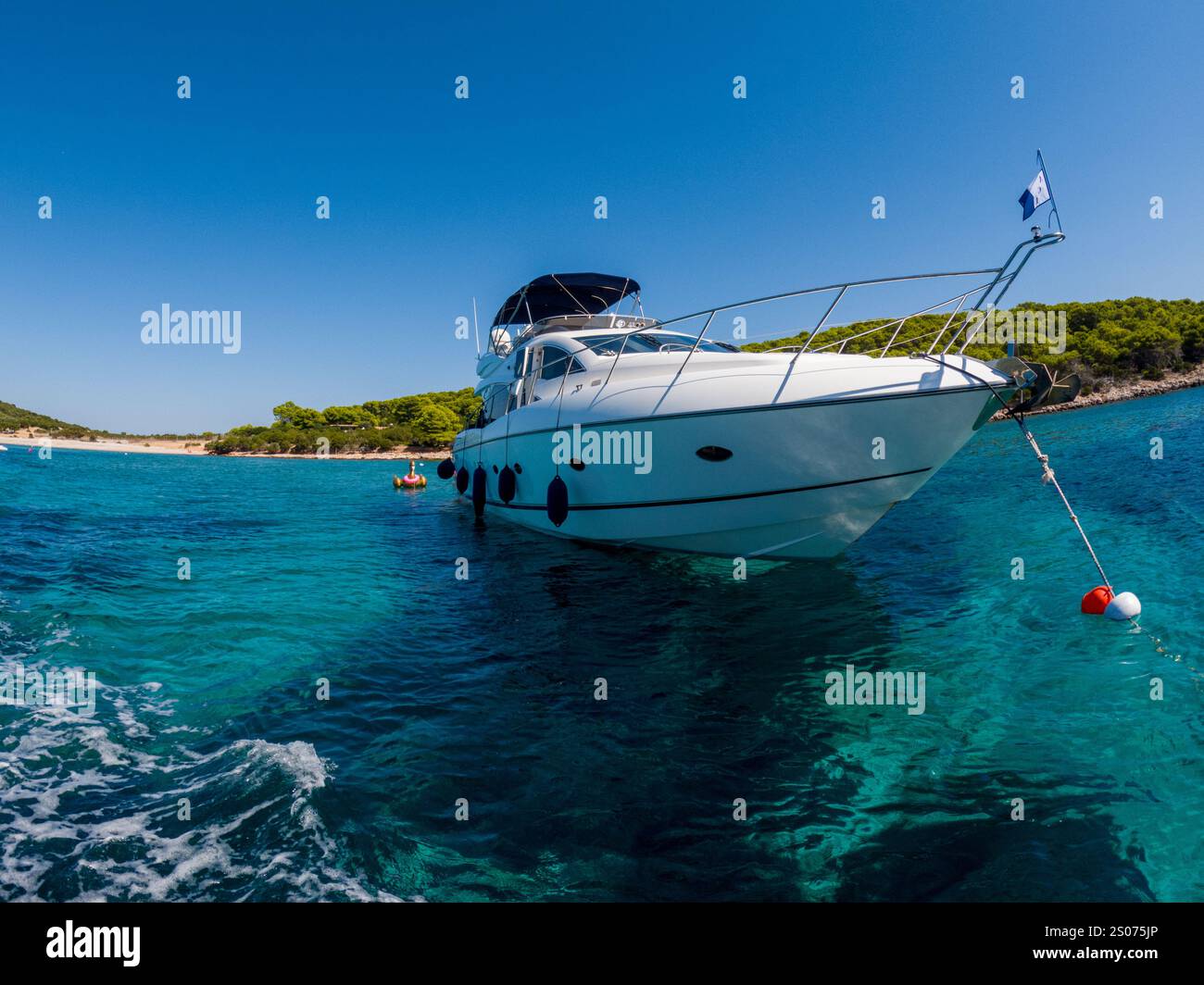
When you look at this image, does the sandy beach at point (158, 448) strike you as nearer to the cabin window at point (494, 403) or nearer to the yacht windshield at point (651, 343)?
the cabin window at point (494, 403)

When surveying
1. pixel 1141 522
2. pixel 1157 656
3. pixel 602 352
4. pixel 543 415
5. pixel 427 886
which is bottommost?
pixel 427 886

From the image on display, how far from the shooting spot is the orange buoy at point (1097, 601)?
7.18 metres

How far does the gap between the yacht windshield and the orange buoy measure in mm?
6872

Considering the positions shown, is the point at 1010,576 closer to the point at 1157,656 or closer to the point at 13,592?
the point at 1157,656

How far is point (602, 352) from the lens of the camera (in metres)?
11.1

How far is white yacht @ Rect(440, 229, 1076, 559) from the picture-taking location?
286 inches

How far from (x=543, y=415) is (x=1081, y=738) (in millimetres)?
8823

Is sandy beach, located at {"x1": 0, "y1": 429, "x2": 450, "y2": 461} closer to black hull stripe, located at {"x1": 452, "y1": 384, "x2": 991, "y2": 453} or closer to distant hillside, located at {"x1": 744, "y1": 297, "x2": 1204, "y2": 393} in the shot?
distant hillside, located at {"x1": 744, "y1": 297, "x2": 1204, "y2": 393}

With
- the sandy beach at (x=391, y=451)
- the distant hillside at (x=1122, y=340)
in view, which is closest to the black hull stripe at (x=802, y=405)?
the sandy beach at (x=391, y=451)

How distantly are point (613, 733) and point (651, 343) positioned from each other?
8242 millimetres

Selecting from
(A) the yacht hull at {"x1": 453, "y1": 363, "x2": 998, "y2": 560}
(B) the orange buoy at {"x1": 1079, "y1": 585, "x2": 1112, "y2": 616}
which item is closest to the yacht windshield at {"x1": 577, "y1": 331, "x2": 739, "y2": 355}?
(A) the yacht hull at {"x1": 453, "y1": 363, "x2": 998, "y2": 560}

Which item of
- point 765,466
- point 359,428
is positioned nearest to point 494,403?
point 765,466

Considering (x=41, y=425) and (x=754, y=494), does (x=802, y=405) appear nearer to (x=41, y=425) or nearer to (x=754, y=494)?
(x=754, y=494)

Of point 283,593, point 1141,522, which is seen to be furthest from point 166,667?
point 1141,522
